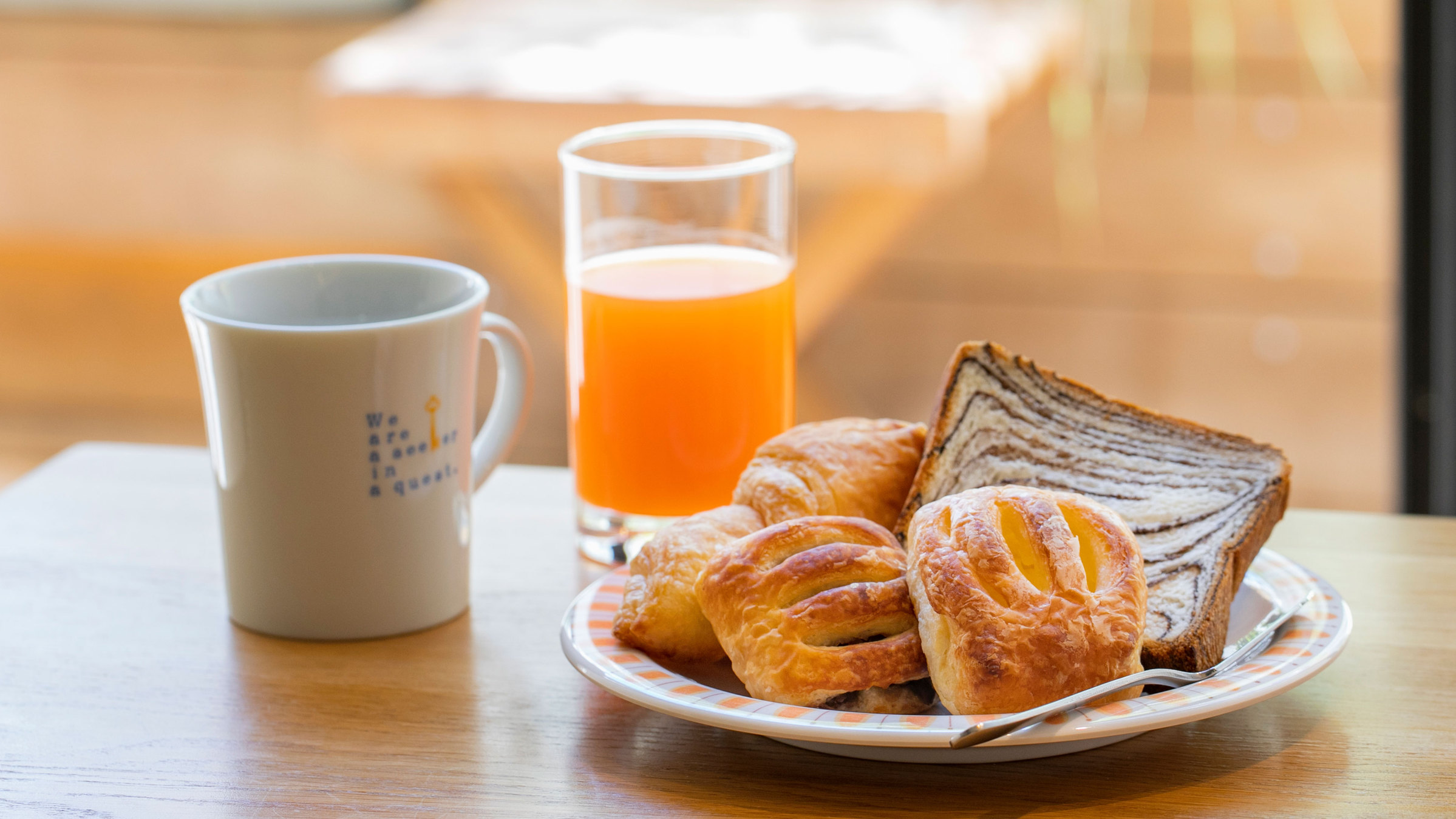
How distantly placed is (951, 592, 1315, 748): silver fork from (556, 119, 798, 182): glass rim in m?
0.38

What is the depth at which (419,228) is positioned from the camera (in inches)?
115

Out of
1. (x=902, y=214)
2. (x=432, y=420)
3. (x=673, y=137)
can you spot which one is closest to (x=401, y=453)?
(x=432, y=420)

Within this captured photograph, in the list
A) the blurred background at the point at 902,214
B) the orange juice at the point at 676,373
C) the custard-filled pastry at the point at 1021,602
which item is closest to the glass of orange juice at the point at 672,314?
the orange juice at the point at 676,373

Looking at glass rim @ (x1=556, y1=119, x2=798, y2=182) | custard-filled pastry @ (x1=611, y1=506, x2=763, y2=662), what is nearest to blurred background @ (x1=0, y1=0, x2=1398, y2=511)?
glass rim @ (x1=556, y1=119, x2=798, y2=182)

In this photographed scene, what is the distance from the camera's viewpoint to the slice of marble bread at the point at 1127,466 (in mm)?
662

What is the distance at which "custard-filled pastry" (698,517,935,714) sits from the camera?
56cm

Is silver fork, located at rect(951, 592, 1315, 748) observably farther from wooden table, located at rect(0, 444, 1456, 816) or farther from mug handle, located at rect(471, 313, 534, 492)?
Answer: mug handle, located at rect(471, 313, 534, 492)

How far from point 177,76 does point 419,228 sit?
555 millimetres

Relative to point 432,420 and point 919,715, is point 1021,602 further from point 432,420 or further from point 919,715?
point 432,420

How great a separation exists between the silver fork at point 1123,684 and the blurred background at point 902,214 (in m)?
1.32

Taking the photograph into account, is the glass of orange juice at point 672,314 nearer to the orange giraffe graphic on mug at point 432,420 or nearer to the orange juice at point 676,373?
the orange juice at point 676,373

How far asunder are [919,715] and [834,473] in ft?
0.57

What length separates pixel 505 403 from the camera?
0.81 m

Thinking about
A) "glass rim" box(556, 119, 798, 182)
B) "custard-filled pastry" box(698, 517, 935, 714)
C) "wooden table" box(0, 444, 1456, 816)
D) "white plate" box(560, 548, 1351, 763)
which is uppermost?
"glass rim" box(556, 119, 798, 182)
